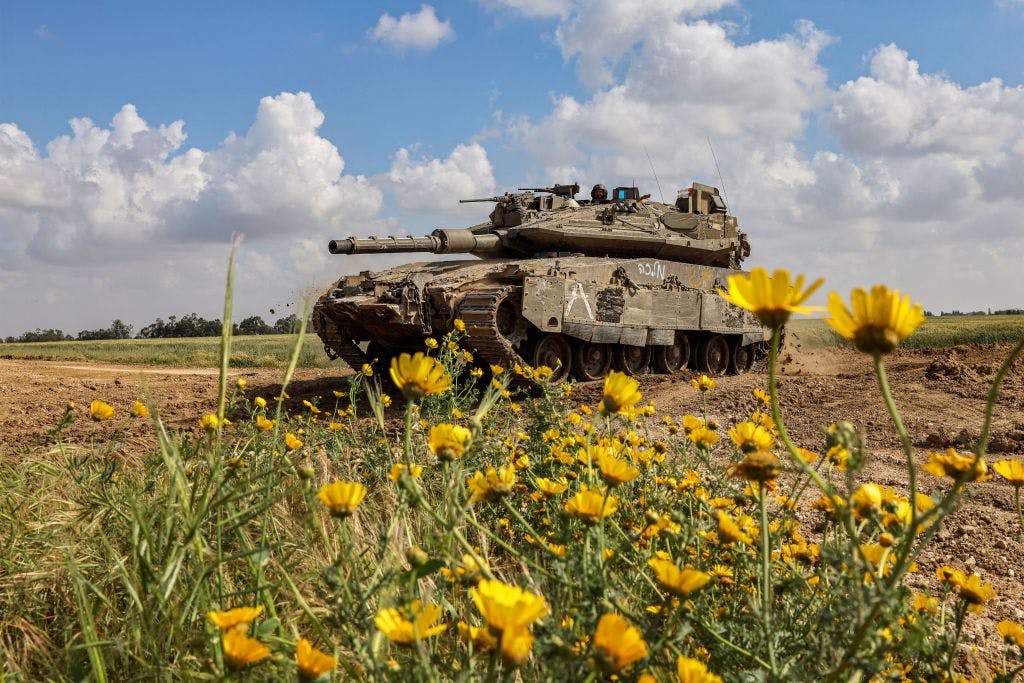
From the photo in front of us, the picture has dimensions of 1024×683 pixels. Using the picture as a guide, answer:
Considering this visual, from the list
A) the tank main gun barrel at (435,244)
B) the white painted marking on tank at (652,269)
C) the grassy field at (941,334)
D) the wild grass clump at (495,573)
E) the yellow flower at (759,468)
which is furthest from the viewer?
the grassy field at (941,334)

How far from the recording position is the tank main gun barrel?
10.6 m

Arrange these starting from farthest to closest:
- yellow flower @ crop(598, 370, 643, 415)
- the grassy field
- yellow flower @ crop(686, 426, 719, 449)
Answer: the grassy field, yellow flower @ crop(686, 426, 719, 449), yellow flower @ crop(598, 370, 643, 415)

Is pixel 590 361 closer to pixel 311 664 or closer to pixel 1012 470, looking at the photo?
pixel 1012 470

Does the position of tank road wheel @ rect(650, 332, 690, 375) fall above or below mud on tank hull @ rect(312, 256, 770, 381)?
below

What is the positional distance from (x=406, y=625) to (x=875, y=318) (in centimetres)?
89

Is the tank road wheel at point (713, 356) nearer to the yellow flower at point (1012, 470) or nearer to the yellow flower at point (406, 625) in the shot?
the yellow flower at point (1012, 470)

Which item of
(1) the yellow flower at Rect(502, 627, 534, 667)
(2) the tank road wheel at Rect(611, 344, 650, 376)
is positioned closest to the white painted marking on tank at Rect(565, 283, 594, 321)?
(2) the tank road wheel at Rect(611, 344, 650, 376)

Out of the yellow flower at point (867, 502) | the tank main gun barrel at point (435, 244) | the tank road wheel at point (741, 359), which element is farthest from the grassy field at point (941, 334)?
the yellow flower at point (867, 502)

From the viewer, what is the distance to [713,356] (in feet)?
48.6

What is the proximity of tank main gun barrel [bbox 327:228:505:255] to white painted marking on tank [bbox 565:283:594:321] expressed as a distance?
173 cm

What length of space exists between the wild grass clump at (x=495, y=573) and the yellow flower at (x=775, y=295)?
0.09m

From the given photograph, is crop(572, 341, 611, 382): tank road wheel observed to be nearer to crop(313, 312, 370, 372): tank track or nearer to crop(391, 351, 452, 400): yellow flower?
crop(313, 312, 370, 372): tank track

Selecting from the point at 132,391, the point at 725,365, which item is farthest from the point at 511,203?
the point at 132,391

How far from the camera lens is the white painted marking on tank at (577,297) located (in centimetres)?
1116
